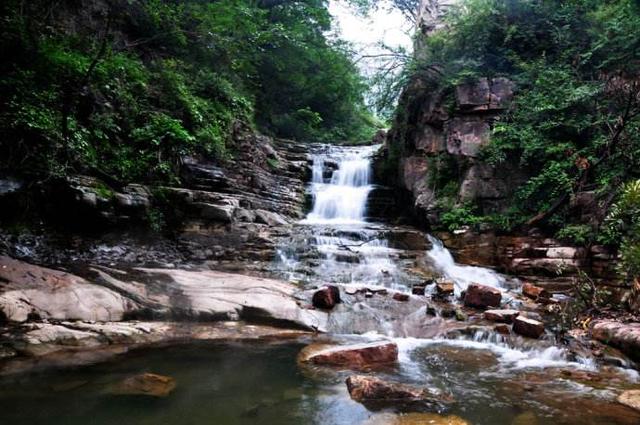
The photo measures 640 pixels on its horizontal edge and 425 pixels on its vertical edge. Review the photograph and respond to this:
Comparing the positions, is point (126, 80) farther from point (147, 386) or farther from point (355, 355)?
point (355, 355)

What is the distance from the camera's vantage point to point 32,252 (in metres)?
6.70

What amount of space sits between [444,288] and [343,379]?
411 cm

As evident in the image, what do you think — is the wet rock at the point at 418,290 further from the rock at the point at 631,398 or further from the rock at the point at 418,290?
the rock at the point at 631,398

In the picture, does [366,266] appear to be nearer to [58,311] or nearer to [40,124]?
[58,311]

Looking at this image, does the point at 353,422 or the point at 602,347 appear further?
the point at 602,347

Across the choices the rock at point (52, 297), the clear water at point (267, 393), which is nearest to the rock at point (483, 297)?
the clear water at point (267, 393)

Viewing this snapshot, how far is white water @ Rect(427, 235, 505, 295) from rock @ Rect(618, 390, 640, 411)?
3904mm

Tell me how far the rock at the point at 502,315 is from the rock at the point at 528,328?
0.31m

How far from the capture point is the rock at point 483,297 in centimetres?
676

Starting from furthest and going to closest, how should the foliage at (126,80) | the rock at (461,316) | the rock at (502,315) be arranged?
the foliage at (126,80)
the rock at (461,316)
the rock at (502,315)

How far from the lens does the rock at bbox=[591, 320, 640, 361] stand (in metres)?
4.79

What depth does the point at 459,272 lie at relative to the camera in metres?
9.02

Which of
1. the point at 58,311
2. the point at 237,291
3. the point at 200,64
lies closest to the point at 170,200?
the point at 237,291

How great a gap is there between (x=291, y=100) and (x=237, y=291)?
1519 cm
